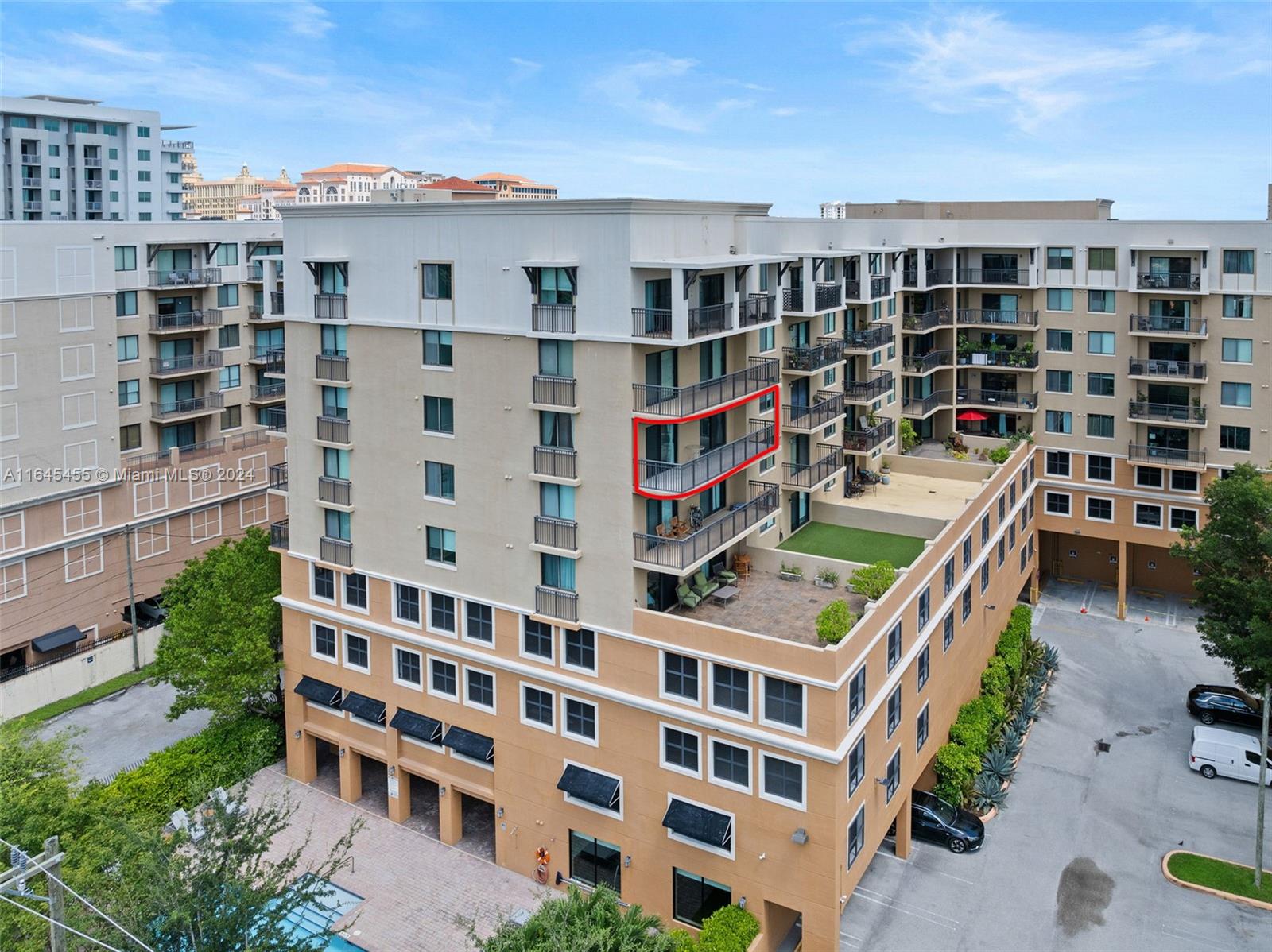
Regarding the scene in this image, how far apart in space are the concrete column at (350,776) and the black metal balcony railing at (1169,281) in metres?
41.5

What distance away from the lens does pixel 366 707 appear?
3531 centimetres

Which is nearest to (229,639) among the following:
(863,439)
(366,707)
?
(366,707)

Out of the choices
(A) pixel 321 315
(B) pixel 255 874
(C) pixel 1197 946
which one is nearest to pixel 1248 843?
(C) pixel 1197 946

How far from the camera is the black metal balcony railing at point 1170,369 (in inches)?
1918

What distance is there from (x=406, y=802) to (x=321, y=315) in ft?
55.1

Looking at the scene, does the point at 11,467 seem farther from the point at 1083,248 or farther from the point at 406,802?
the point at 1083,248

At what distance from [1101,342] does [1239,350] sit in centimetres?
612

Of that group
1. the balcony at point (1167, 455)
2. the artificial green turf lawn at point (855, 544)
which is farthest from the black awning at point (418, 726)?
the balcony at point (1167, 455)

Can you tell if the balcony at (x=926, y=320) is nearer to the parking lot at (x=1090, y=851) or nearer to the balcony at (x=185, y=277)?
the parking lot at (x=1090, y=851)

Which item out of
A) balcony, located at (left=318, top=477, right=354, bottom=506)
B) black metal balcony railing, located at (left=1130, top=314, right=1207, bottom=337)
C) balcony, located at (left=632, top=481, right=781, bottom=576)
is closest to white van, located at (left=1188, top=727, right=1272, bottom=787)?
balcony, located at (left=632, top=481, right=781, bottom=576)

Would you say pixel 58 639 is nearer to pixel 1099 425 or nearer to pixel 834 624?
pixel 834 624

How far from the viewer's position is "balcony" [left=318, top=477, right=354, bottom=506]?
34.7m

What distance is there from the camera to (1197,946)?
29.4m

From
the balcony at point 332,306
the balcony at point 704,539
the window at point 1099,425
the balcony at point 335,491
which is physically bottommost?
the balcony at point 704,539
